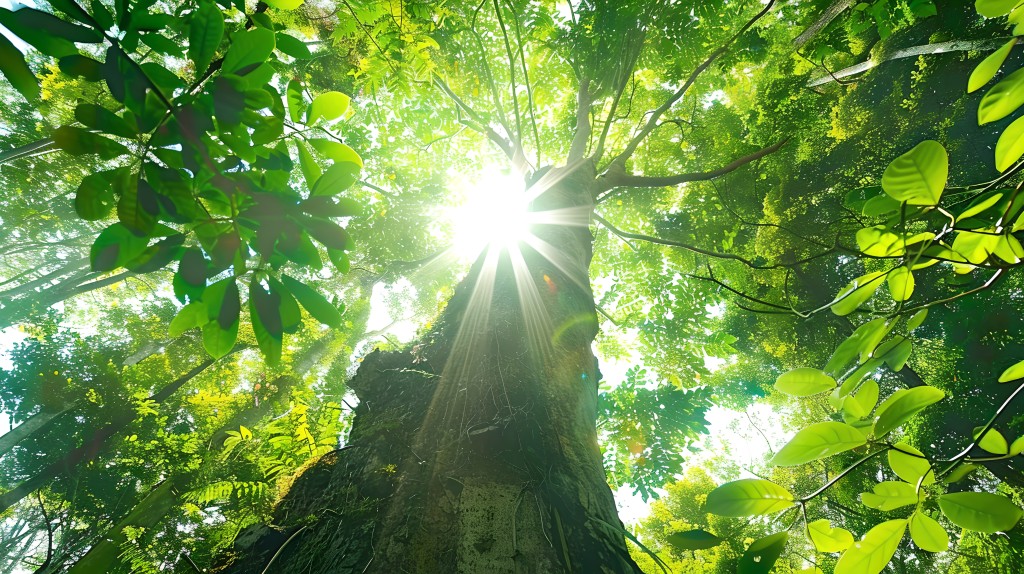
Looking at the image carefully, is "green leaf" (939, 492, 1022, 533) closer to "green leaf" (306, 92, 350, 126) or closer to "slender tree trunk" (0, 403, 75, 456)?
"green leaf" (306, 92, 350, 126)

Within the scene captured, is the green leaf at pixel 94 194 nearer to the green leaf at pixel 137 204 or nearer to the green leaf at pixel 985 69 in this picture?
the green leaf at pixel 137 204

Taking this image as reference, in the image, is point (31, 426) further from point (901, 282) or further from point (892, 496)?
point (901, 282)

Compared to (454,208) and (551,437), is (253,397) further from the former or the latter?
(551,437)

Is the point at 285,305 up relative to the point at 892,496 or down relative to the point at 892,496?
up

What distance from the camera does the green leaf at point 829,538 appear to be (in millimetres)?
687

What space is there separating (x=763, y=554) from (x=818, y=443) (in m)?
0.20

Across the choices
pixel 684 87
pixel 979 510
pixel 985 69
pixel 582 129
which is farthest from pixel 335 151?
pixel 582 129

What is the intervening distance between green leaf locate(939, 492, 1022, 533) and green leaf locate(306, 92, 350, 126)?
1.28 m

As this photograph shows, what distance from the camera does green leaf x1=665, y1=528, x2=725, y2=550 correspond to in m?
0.66

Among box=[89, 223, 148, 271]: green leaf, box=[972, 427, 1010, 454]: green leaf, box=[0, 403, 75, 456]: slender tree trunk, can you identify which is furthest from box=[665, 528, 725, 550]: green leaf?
box=[0, 403, 75, 456]: slender tree trunk

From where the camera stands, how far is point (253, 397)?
6898mm

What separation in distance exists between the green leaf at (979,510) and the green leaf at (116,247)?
4.70 feet

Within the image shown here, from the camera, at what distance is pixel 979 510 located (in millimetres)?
569

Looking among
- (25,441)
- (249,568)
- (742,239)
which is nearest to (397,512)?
(249,568)
